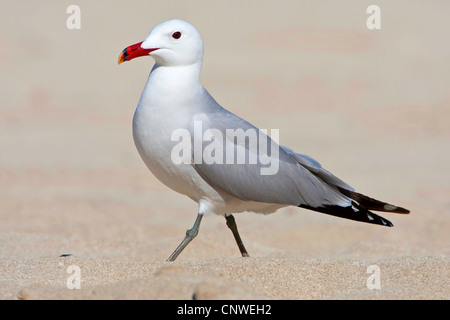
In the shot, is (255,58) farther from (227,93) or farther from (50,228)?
(50,228)

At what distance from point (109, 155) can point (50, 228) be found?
4.43 metres

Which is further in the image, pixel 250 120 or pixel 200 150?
pixel 250 120

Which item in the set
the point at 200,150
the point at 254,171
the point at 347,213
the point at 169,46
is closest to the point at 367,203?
the point at 347,213

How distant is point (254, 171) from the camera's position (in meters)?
4.79

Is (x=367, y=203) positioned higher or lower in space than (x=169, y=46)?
lower

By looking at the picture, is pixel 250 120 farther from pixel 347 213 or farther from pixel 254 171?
pixel 254 171

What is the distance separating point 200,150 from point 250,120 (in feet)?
29.2

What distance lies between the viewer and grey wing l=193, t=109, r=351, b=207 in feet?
15.3

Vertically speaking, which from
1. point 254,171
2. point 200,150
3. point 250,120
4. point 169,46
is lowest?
point 250,120

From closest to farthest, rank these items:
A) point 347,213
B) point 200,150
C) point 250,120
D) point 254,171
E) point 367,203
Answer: point 200,150
point 254,171
point 347,213
point 367,203
point 250,120

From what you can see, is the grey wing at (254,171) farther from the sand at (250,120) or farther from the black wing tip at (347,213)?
the sand at (250,120)

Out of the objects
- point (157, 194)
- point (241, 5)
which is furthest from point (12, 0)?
point (157, 194)

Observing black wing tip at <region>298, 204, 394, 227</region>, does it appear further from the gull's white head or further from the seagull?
the gull's white head

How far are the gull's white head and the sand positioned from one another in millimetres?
1372
